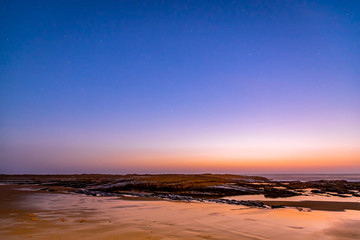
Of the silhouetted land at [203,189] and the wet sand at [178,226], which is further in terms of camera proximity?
the silhouetted land at [203,189]

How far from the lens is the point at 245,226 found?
28.5 feet

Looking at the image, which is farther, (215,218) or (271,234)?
(215,218)

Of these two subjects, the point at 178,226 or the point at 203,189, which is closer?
the point at 178,226

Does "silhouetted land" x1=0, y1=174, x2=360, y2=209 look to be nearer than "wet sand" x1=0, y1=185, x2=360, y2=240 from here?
No

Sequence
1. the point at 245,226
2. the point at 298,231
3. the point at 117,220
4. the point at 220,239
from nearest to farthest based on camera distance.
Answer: the point at 220,239 → the point at 298,231 → the point at 245,226 → the point at 117,220

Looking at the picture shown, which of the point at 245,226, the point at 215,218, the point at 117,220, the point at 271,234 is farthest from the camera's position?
the point at 215,218

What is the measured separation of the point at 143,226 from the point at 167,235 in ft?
4.89

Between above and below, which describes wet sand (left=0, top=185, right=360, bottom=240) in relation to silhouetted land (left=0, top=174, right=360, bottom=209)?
above

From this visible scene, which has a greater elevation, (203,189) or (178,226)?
(178,226)

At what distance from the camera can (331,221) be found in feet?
32.9

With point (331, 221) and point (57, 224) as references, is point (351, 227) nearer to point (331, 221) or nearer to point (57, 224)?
point (331, 221)

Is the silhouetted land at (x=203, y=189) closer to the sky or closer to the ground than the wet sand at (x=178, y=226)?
closer to the ground

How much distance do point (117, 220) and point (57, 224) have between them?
2.00 m

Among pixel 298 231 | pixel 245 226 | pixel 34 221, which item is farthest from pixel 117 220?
pixel 298 231
